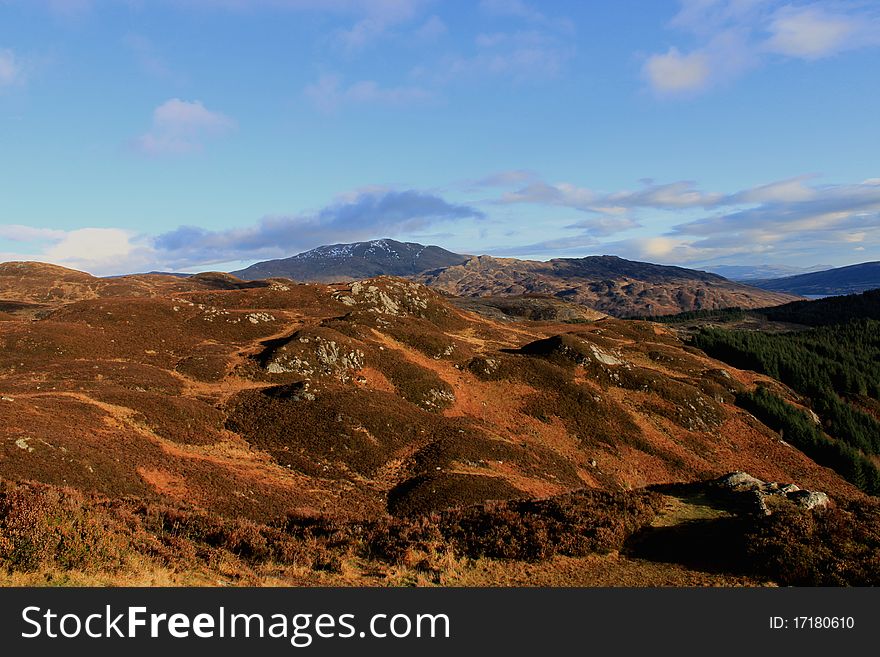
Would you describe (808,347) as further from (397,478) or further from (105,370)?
(105,370)

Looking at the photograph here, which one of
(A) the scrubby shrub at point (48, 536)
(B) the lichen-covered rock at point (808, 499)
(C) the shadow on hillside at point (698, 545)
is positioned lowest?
(C) the shadow on hillside at point (698, 545)

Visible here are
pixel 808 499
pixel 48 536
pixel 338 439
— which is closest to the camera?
pixel 48 536

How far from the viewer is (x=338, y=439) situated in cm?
4769

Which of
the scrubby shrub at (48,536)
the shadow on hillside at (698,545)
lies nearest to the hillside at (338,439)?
the scrubby shrub at (48,536)

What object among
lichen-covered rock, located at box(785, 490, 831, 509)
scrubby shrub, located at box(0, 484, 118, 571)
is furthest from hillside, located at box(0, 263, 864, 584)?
lichen-covered rock, located at box(785, 490, 831, 509)

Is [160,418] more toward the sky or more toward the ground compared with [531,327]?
more toward the ground

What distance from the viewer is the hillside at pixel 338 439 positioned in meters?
18.4

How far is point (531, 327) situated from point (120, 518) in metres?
123

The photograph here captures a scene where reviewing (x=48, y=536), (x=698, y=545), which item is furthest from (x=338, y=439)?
(x=698, y=545)

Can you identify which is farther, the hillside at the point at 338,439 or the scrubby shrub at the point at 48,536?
the hillside at the point at 338,439

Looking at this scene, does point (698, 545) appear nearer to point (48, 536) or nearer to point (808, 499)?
point (808, 499)

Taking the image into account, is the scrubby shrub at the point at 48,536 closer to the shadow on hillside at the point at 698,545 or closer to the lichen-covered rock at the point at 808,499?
the shadow on hillside at the point at 698,545
